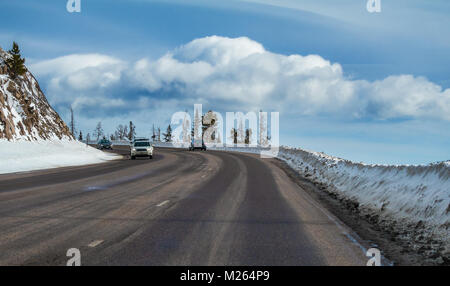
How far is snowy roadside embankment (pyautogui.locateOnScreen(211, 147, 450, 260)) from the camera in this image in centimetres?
680

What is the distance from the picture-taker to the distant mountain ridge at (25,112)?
115 ft

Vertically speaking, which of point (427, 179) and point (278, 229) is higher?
point (427, 179)

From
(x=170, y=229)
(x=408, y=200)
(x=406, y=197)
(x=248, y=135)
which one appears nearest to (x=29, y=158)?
(x=170, y=229)

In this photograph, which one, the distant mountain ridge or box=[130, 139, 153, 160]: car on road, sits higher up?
the distant mountain ridge

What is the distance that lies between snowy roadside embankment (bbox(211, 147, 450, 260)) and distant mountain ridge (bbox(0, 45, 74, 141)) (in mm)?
30262

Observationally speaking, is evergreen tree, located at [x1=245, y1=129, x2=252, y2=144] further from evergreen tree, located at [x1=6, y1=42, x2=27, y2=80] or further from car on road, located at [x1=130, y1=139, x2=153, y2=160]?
car on road, located at [x1=130, y1=139, x2=153, y2=160]

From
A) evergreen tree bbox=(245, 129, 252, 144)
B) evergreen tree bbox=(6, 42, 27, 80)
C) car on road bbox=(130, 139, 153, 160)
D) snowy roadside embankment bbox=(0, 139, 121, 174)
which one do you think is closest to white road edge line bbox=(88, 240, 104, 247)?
snowy roadside embankment bbox=(0, 139, 121, 174)

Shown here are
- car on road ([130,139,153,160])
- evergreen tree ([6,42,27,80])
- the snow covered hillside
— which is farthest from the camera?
evergreen tree ([6,42,27,80])

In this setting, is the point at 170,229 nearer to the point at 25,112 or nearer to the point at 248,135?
the point at 25,112

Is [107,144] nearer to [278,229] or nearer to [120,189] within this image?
[120,189]

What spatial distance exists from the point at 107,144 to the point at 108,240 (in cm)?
5747

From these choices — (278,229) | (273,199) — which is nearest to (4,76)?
(273,199)
